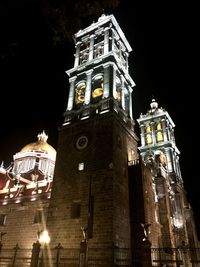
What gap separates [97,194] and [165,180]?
13243mm

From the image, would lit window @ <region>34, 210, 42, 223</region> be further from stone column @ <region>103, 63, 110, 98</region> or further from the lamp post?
stone column @ <region>103, 63, 110, 98</region>

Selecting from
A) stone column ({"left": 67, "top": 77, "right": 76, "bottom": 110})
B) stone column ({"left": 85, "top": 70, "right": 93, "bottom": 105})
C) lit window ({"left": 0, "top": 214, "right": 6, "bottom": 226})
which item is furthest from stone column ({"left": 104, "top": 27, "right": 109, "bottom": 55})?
lit window ({"left": 0, "top": 214, "right": 6, "bottom": 226})

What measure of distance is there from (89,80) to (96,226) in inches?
705

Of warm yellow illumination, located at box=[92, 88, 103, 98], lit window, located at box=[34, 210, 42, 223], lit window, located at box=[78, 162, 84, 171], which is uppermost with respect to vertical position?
warm yellow illumination, located at box=[92, 88, 103, 98]

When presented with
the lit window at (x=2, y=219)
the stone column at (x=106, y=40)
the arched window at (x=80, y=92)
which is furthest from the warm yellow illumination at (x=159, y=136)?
the lit window at (x=2, y=219)

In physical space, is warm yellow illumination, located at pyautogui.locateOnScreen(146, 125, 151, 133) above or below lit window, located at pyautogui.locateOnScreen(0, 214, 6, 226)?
above

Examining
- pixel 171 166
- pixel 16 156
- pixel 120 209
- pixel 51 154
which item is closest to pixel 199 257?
pixel 171 166

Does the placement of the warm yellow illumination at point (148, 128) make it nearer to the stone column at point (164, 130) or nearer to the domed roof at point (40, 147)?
the stone column at point (164, 130)

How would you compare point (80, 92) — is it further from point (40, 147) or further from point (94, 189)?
point (40, 147)

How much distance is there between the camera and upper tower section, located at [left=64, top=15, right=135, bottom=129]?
29484 millimetres

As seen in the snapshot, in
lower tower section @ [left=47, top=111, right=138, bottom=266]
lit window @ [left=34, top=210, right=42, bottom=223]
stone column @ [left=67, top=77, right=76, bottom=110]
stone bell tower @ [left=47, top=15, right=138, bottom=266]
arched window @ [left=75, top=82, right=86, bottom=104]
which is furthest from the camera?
arched window @ [left=75, top=82, right=86, bottom=104]

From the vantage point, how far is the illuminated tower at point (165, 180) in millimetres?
29578

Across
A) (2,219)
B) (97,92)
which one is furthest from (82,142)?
(2,219)

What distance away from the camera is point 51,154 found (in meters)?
48.6
